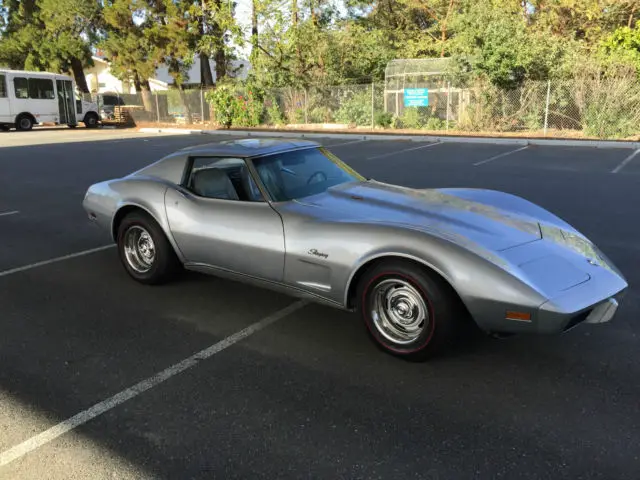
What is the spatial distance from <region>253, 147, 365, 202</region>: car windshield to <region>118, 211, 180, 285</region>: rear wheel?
1.13m

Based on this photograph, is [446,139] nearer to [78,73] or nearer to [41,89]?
[41,89]

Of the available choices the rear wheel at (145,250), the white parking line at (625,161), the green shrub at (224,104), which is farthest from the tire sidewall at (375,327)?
the green shrub at (224,104)

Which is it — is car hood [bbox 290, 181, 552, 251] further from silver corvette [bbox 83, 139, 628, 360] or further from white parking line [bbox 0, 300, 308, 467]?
white parking line [bbox 0, 300, 308, 467]

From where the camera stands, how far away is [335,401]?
3.12 metres

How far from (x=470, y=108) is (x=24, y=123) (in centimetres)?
2269

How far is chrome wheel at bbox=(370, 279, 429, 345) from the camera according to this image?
339cm

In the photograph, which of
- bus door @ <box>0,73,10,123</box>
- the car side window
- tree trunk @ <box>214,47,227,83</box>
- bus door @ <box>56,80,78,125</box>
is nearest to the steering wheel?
the car side window

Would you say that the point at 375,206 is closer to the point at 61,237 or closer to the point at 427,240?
the point at 427,240

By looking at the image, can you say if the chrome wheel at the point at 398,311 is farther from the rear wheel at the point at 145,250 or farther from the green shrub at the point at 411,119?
the green shrub at the point at 411,119

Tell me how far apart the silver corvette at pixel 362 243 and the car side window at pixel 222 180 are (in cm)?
1

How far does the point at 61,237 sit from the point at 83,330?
10.5 feet

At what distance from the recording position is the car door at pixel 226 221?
13.2 feet

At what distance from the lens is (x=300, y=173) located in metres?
4.53

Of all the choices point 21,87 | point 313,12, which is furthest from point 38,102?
point 313,12
